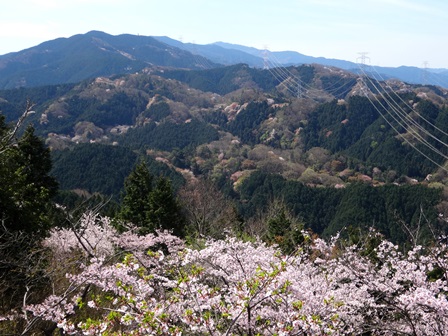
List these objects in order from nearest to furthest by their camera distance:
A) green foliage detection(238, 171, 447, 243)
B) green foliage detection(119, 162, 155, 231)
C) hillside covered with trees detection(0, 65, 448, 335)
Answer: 1. hillside covered with trees detection(0, 65, 448, 335)
2. green foliage detection(119, 162, 155, 231)
3. green foliage detection(238, 171, 447, 243)

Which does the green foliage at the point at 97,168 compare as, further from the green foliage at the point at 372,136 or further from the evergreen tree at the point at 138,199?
the green foliage at the point at 372,136

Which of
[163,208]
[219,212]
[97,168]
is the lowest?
[97,168]

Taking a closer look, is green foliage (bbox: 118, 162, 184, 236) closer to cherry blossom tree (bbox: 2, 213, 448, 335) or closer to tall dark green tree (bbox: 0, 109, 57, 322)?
tall dark green tree (bbox: 0, 109, 57, 322)

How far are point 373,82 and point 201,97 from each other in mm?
86014

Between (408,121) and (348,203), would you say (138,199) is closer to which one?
(348,203)

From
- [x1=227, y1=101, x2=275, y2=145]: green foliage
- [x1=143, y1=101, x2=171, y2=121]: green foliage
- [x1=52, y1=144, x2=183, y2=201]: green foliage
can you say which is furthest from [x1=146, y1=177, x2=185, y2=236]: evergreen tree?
[x1=143, y1=101, x2=171, y2=121]: green foliage

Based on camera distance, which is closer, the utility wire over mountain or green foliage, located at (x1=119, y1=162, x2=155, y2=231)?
green foliage, located at (x1=119, y1=162, x2=155, y2=231)

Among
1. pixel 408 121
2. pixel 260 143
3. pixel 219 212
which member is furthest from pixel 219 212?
pixel 408 121

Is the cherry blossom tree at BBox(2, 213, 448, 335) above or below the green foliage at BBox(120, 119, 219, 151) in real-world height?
above

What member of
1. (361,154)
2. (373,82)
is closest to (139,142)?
(361,154)

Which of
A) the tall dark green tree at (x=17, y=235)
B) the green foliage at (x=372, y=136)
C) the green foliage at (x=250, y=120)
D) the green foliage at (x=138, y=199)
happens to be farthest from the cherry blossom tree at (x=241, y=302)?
the green foliage at (x=250, y=120)

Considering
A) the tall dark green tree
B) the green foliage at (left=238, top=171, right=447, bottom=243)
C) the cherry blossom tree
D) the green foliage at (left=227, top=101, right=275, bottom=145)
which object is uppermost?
the cherry blossom tree

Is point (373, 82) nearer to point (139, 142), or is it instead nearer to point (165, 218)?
point (139, 142)

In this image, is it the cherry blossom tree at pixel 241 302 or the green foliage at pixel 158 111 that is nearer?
the cherry blossom tree at pixel 241 302
